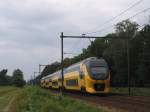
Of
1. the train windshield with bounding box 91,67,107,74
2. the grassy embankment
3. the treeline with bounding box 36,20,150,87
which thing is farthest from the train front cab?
the treeline with bounding box 36,20,150,87

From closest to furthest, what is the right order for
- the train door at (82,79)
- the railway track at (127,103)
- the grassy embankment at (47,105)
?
the grassy embankment at (47,105)
the railway track at (127,103)
the train door at (82,79)

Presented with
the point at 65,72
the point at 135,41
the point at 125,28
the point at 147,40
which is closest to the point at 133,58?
the point at 135,41

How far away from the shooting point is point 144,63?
3164 inches

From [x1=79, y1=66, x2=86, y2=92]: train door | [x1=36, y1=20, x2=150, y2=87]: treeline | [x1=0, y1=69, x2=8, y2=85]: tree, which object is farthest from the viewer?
[x1=0, y1=69, x2=8, y2=85]: tree

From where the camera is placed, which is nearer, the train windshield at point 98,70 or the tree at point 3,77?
the train windshield at point 98,70

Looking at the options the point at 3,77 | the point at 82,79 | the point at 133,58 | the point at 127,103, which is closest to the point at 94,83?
the point at 82,79

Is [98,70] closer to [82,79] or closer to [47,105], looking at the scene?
[82,79]

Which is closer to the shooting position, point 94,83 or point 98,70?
point 94,83

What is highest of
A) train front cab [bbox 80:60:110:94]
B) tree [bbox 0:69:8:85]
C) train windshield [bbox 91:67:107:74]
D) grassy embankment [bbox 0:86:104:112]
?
tree [bbox 0:69:8:85]

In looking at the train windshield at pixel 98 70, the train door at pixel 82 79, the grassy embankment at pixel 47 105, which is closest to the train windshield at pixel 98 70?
the train windshield at pixel 98 70

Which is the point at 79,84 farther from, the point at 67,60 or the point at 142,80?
the point at 67,60

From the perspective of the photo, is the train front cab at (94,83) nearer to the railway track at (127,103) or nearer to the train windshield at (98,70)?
the train windshield at (98,70)

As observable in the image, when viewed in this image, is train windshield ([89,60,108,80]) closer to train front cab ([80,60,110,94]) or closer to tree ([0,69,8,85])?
train front cab ([80,60,110,94])

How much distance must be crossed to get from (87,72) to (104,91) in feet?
8.09
